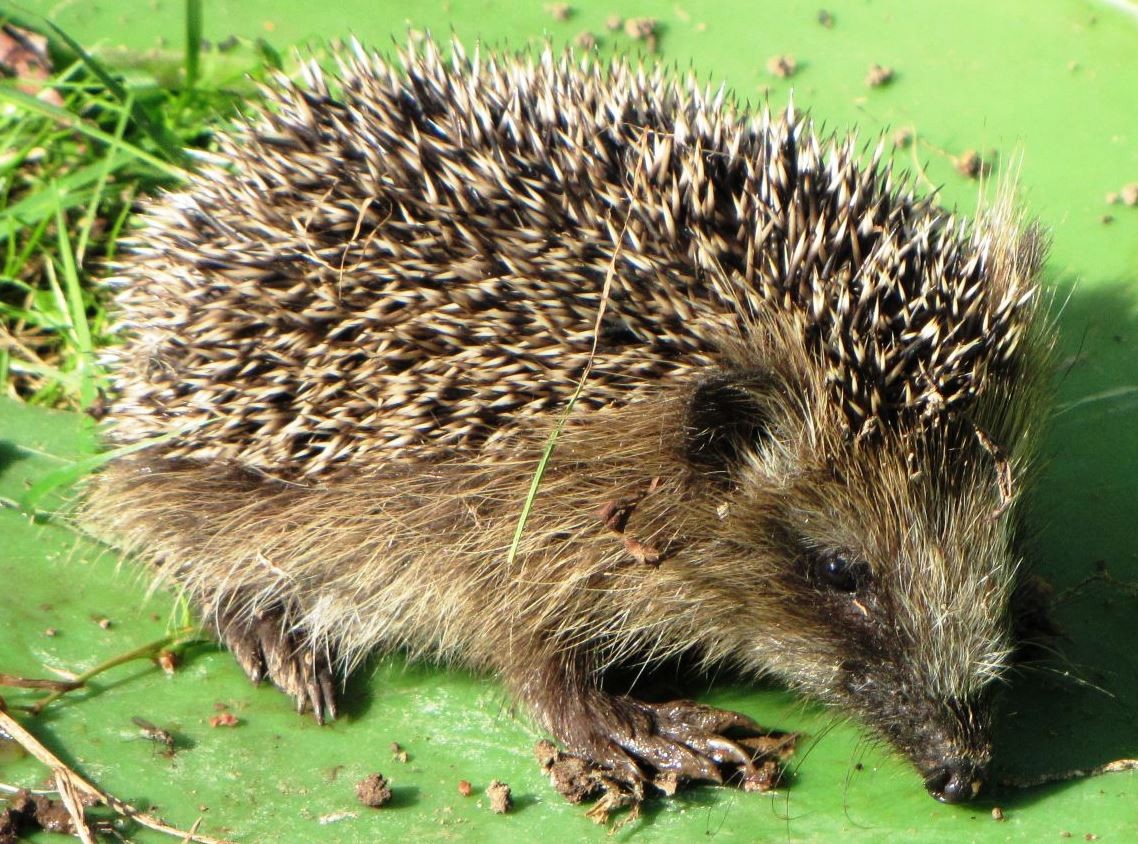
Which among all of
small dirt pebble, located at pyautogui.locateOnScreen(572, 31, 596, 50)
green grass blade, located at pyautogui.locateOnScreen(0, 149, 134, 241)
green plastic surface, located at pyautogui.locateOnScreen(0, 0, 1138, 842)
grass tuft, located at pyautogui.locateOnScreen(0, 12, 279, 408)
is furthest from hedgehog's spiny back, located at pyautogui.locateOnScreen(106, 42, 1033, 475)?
small dirt pebble, located at pyautogui.locateOnScreen(572, 31, 596, 50)

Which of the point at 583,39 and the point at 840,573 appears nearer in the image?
the point at 840,573

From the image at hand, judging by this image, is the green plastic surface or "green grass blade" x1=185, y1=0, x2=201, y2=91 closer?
the green plastic surface

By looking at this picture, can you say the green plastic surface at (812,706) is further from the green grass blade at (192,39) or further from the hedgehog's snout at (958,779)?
the green grass blade at (192,39)

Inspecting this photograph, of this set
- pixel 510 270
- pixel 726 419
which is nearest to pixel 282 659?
pixel 510 270

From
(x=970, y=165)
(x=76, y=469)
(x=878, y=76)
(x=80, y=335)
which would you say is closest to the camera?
(x=76, y=469)

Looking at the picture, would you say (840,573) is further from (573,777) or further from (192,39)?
(192,39)

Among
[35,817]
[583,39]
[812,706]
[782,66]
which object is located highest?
[782,66]

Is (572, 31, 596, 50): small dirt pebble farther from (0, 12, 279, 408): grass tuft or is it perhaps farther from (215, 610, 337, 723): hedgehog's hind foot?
(215, 610, 337, 723): hedgehog's hind foot
